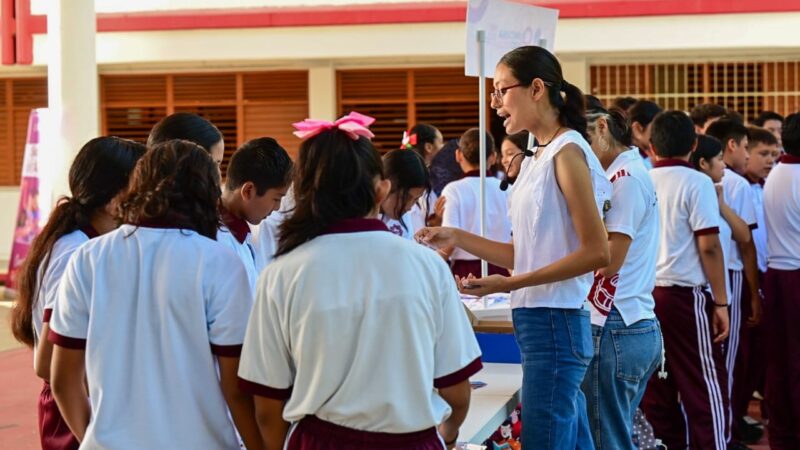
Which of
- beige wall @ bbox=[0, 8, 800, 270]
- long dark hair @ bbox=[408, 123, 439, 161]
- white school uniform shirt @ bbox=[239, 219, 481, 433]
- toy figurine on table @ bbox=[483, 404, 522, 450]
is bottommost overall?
toy figurine on table @ bbox=[483, 404, 522, 450]

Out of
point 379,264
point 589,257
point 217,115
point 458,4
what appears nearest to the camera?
point 379,264

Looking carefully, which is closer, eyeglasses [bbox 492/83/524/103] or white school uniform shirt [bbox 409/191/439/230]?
eyeglasses [bbox 492/83/524/103]

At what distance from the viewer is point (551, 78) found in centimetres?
322

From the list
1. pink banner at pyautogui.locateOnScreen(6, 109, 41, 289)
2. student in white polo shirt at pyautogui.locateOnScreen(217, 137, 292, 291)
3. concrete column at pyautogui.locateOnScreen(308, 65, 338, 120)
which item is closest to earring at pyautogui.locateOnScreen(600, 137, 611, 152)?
student in white polo shirt at pyautogui.locateOnScreen(217, 137, 292, 291)

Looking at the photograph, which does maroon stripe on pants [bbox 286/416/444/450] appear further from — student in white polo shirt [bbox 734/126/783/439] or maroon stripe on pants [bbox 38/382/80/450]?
student in white polo shirt [bbox 734/126/783/439]

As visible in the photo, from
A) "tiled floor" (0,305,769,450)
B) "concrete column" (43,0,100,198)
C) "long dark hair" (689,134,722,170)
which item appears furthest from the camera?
"concrete column" (43,0,100,198)

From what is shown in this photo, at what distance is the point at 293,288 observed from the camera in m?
2.36

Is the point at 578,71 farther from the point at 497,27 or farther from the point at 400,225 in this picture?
the point at 400,225

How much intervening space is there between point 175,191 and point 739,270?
4238 millimetres

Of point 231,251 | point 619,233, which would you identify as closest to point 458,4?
point 619,233

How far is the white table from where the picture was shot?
3271 millimetres

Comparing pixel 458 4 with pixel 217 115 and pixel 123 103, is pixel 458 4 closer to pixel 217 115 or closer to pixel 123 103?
pixel 217 115

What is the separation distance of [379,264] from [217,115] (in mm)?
12381

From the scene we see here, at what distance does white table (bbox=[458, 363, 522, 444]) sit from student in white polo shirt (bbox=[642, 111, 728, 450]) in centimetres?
123
